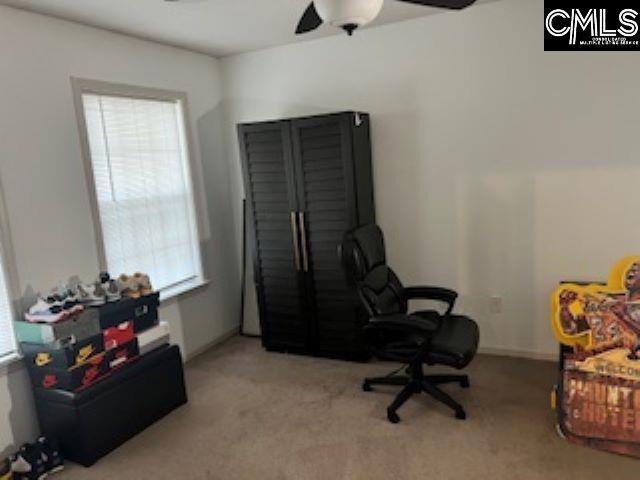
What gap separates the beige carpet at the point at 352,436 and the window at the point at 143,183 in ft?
3.21

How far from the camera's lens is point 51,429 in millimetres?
2494

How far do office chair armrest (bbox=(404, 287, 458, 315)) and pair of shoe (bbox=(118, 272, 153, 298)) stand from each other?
1644 millimetres

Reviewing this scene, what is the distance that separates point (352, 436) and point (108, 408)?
4.32 feet

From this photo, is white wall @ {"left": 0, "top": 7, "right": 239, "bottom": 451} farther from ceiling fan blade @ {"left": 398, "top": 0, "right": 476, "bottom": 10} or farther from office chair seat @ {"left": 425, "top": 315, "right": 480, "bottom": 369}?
ceiling fan blade @ {"left": 398, "top": 0, "right": 476, "bottom": 10}

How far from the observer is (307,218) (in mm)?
3391

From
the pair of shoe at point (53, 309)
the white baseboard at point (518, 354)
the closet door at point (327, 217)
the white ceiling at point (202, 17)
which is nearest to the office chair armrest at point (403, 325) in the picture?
the closet door at point (327, 217)

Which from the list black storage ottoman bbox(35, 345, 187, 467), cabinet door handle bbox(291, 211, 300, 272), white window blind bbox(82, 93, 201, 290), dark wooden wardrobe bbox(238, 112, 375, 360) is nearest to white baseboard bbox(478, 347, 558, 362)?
dark wooden wardrobe bbox(238, 112, 375, 360)

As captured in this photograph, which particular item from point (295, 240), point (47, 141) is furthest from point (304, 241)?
point (47, 141)

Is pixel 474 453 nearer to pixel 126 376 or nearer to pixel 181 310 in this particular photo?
pixel 126 376

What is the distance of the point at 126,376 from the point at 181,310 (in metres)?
1.05

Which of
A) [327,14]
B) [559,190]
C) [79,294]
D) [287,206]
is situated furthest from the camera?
[287,206]

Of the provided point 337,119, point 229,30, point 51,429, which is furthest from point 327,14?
point 51,429

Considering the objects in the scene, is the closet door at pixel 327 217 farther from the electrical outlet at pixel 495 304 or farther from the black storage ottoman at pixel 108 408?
the black storage ottoman at pixel 108 408

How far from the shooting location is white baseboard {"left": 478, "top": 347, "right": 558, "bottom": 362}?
10.6 feet
